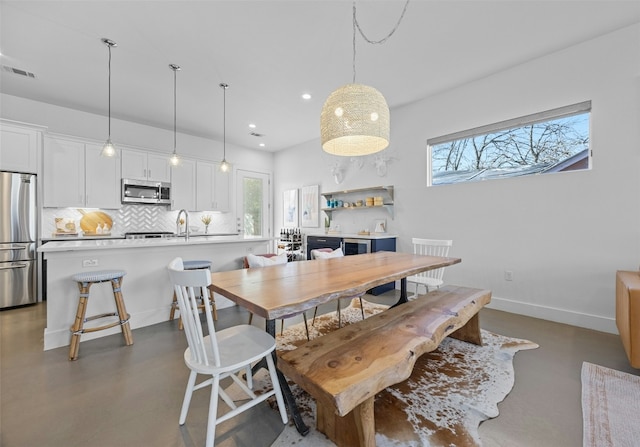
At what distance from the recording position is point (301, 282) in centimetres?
171

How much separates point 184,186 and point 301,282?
4661 millimetres

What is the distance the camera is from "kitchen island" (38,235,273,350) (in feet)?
8.03

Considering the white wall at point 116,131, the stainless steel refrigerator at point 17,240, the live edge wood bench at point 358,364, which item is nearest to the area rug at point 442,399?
the live edge wood bench at point 358,364

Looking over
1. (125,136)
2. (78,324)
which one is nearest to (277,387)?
(78,324)

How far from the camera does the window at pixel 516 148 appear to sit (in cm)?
298

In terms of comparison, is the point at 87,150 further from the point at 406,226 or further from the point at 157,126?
the point at 406,226

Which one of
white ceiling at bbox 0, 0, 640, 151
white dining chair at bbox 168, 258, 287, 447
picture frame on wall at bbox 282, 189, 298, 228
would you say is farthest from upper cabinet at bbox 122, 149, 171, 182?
A: white dining chair at bbox 168, 258, 287, 447

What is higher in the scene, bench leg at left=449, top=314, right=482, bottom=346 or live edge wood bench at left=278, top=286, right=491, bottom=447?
live edge wood bench at left=278, top=286, right=491, bottom=447

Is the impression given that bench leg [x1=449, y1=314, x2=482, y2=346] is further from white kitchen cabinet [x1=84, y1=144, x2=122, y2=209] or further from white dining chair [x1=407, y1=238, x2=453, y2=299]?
white kitchen cabinet [x1=84, y1=144, x2=122, y2=209]

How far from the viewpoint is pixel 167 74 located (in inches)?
132

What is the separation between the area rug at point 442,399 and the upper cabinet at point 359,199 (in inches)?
100

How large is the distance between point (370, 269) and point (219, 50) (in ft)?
9.31

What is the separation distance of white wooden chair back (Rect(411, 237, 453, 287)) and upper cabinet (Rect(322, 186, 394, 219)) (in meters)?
1.01

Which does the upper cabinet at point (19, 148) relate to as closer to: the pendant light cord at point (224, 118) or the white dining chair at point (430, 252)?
the pendant light cord at point (224, 118)
